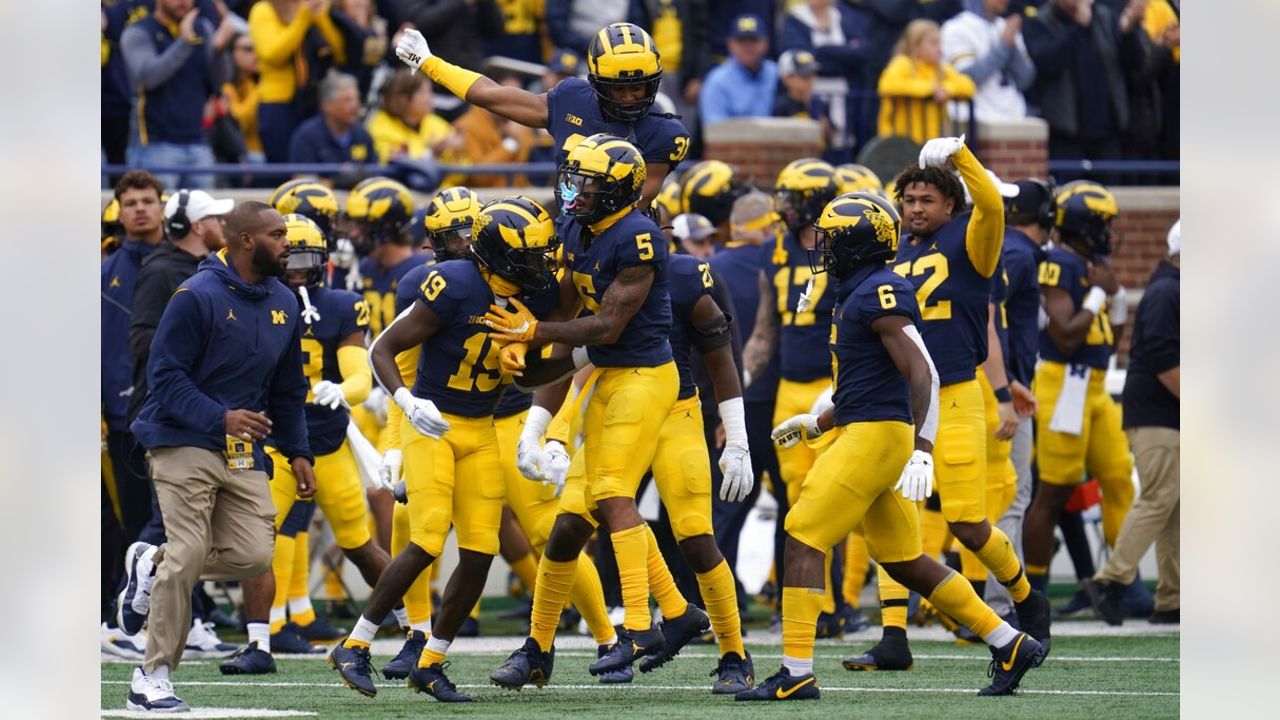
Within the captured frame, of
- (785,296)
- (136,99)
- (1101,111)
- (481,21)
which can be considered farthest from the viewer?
(1101,111)

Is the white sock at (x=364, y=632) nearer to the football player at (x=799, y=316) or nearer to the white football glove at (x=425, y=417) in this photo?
the white football glove at (x=425, y=417)

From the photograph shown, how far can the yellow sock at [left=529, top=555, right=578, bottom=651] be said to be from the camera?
7523 mm

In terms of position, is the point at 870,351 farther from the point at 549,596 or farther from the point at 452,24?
the point at 452,24

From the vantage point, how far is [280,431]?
25.3 ft

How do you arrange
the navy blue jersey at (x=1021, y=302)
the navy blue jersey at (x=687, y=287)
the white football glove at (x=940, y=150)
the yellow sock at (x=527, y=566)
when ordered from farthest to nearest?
the navy blue jersey at (x=1021, y=302), the yellow sock at (x=527, y=566), the navy blue jersey at (x=687, y=287), the white football glove at (x=940, y=150)

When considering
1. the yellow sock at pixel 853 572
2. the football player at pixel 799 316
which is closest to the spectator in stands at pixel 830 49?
the football player at pixel 799 316

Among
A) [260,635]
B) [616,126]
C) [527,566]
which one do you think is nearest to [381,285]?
[527,566]

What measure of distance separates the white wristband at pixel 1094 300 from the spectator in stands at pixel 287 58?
5.89 metres

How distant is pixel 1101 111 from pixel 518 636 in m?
8.10

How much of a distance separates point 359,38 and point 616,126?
261 inches

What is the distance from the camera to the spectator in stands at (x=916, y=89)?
14938 millimetres

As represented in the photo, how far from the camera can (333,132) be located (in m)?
13.7
